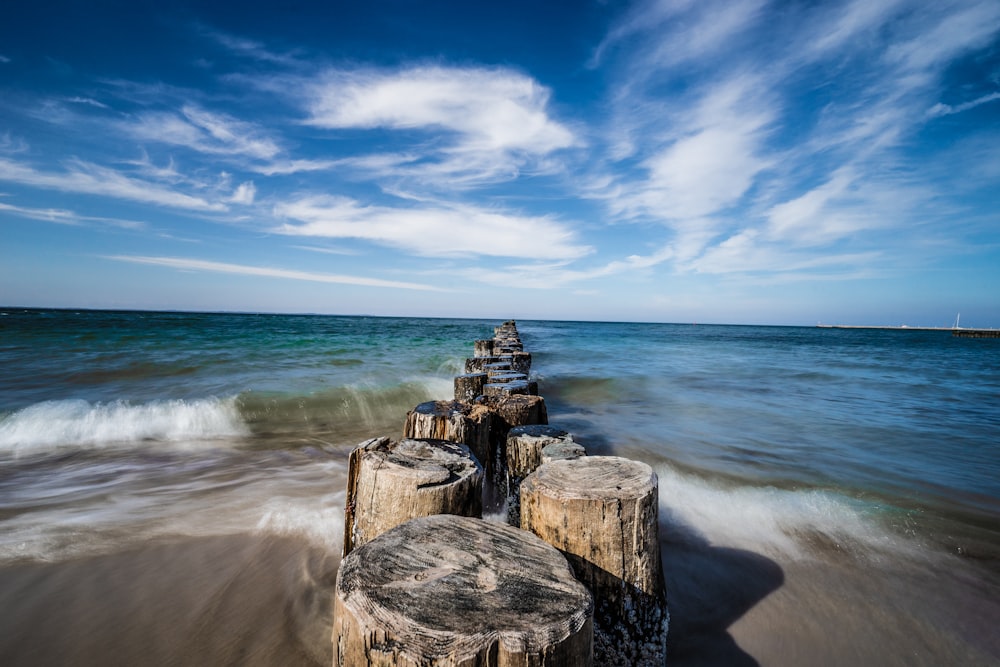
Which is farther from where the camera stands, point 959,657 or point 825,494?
point 825,494

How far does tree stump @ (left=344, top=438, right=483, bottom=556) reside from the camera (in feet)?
5.71

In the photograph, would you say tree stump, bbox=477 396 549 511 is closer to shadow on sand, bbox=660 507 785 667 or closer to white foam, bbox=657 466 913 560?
shadow on sand, bbox=660 507 785 667

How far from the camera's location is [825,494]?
4.20 meters

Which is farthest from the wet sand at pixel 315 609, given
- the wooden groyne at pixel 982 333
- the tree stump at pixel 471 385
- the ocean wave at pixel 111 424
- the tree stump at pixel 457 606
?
the wooden groyne at pixel 982 333

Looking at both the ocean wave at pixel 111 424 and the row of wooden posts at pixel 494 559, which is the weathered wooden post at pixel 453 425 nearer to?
the row of wooden posts at pixel 494 559

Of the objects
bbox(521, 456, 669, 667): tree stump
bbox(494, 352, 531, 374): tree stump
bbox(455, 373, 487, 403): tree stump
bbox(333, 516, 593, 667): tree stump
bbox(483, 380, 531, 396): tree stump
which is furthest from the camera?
bbox(494, 352, 531, 374): tree stump

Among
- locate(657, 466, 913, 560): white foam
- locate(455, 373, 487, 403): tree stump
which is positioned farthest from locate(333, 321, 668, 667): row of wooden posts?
locate(455, 373, 487, 403): tree stump

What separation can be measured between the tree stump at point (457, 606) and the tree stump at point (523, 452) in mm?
1326

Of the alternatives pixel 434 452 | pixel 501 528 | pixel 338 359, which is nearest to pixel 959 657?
pixel 501 528

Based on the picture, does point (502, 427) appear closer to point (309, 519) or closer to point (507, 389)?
point (507, 389)

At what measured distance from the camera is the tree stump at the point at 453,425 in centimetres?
273

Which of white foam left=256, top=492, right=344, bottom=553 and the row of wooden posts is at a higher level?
the row of wooden posts

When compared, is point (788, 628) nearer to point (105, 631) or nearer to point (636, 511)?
point (636, 511)

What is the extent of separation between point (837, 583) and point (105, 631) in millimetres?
4412
